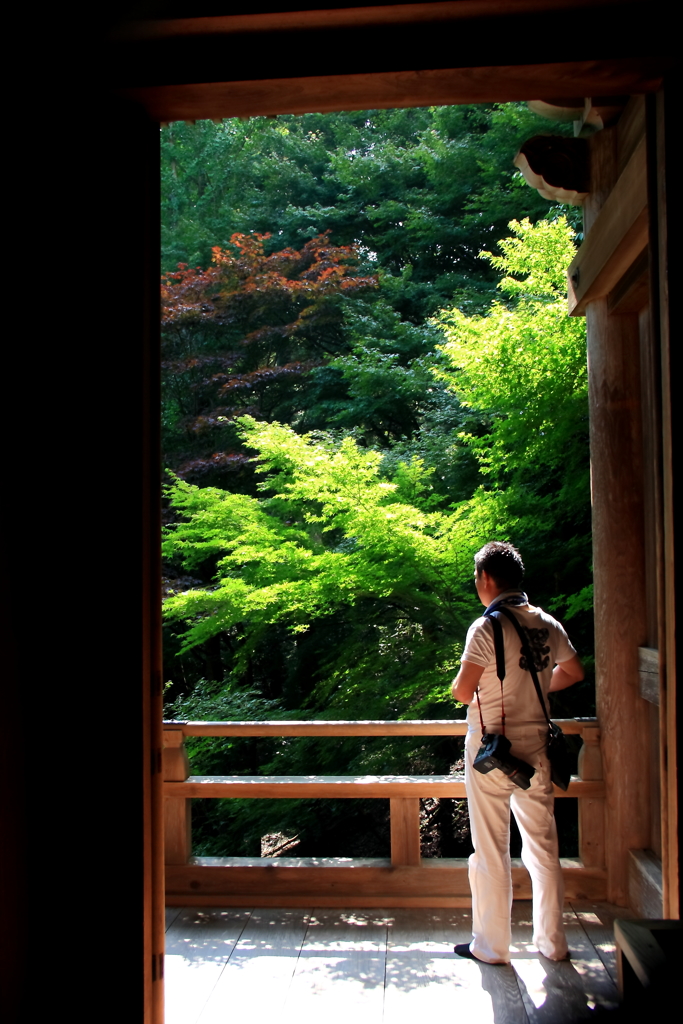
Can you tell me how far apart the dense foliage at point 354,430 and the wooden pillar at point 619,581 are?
895 mm

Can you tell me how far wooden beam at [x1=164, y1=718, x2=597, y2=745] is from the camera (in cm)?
353

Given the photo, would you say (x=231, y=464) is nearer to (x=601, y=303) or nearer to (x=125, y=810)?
(x=601, y=303)

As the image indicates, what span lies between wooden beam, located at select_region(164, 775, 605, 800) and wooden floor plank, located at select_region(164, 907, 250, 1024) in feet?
1.58

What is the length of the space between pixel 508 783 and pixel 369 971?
0.84m

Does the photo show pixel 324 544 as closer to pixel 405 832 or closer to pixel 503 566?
pixel 405 832

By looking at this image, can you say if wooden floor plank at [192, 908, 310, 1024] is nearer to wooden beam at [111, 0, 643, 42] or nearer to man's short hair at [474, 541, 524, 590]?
man's short hair at [474, 541, 524, 590]

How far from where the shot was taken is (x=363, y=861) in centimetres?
350

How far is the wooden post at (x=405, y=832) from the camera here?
3.45m

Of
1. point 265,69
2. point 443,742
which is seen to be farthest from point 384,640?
point 265,69

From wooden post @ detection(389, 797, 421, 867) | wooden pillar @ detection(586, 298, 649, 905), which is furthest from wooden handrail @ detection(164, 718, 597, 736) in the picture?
wooden post @ detection(389, 797, 421, 867)

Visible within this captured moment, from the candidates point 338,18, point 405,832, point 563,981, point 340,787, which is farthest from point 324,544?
point 338,18

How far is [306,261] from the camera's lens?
26.5 ft

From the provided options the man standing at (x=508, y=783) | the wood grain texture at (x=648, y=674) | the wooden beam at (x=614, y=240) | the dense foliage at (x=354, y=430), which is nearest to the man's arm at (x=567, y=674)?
the man standing at (x=508, y=783)

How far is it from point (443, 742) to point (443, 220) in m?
5.32
